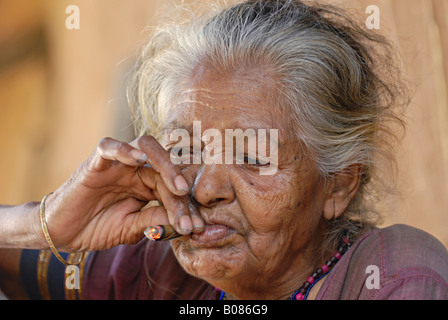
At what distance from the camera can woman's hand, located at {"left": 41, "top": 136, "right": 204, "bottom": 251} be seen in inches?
76.9

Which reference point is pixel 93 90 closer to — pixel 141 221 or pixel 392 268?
pixel 141 221

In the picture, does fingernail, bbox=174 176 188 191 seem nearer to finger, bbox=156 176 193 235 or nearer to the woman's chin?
finger, bbox=156 176 193 235

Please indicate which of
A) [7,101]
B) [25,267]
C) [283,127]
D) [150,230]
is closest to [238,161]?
[283,127]

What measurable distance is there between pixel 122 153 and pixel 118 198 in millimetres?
398

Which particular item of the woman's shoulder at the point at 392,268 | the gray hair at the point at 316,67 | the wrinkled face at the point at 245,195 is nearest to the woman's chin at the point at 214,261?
the wrinkled face at the point at 245,195

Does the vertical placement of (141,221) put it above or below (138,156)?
below

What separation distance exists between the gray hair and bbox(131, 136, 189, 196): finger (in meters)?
0.50

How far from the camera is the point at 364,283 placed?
6.82 feet

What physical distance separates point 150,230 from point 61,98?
146 inches

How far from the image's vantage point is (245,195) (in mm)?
2113

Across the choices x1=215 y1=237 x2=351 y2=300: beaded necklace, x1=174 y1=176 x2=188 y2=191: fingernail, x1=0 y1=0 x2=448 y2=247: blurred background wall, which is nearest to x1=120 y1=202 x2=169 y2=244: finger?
x1=174 y1=176 x2=188 y2=191: fingernail

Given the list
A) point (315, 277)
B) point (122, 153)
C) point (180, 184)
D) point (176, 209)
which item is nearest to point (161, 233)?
point (176, 209)

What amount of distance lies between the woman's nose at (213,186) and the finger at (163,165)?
5.6 inches
